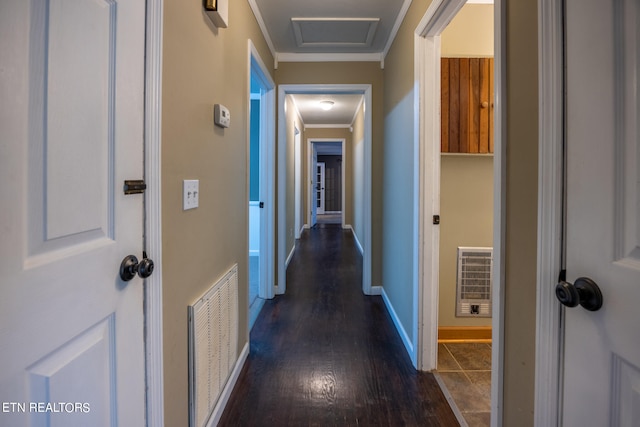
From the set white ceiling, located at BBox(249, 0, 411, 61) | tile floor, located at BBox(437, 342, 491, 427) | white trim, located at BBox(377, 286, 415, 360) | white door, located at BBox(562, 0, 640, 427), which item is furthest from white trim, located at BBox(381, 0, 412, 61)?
tile floor, located at BBox(437, 342, 491, 427)

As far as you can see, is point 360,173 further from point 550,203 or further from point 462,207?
point 550,203

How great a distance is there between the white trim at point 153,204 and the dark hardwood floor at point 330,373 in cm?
73

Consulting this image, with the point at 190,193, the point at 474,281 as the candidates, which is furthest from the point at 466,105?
the point at 190,193

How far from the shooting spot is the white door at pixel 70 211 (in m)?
0.50

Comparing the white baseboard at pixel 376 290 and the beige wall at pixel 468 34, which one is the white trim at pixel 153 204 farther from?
the white baseboard at pixel 376 290

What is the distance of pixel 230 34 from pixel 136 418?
67.8 inches

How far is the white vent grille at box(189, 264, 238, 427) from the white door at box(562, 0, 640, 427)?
3.83ft

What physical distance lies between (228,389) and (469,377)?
1385mm

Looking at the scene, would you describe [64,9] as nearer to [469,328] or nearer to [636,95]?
[636,95]

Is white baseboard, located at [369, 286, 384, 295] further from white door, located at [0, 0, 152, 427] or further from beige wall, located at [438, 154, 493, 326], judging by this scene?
white door, located at [0, 0, 152, 427]

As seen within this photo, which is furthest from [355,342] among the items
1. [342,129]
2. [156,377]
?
[342,129]

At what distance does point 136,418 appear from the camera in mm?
843

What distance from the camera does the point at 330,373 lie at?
1.82 m

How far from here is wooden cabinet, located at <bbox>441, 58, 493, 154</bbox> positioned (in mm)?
1991
